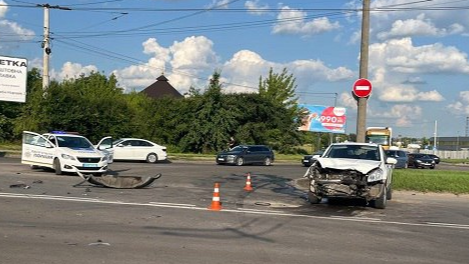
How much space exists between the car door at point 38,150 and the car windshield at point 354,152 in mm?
11305

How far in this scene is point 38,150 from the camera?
22125 mm

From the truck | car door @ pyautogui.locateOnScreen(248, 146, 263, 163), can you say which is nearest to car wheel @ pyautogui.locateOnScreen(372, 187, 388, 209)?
car door @ pyautogui.locateOnScreen(248, 146, 263, 163)

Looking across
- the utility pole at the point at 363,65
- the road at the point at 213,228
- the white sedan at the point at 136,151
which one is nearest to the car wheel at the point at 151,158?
the white sedan at the point at 136,151

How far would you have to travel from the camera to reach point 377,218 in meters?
13.1

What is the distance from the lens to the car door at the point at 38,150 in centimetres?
2167

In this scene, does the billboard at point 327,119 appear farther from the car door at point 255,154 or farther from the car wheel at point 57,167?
the car wheel at point 57,167

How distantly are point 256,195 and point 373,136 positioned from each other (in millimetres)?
37355

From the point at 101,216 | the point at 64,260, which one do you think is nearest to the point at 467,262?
the point at 64,260

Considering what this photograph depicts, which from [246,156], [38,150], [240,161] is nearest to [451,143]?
[246,156]

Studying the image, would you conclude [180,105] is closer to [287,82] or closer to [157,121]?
[157,121]

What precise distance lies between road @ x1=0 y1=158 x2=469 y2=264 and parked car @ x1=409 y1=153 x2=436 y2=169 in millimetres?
32625

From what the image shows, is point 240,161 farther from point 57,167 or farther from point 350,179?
point 350,179

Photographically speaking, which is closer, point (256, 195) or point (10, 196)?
point (10, 196)

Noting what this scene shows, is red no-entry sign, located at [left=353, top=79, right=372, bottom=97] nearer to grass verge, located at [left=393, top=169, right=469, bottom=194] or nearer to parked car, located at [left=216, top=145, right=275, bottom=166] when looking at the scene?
grass verge, located at [left=393, top=169, right=469, bottom=194]
